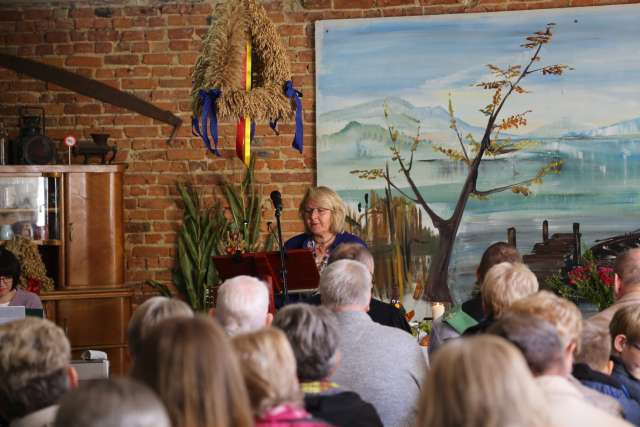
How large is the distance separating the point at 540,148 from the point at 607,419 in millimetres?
4775

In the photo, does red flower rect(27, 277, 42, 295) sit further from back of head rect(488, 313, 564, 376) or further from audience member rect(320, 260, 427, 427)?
back of head rect(488, 313, 564, 376)

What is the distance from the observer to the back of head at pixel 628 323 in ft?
11.9

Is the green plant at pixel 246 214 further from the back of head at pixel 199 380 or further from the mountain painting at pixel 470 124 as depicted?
the back of head at pixel 199 380

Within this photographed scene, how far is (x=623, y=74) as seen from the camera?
6781 millimetres

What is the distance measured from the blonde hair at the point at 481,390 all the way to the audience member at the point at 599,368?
1.35 meters

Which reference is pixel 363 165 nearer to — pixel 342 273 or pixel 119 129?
pixel 119 129

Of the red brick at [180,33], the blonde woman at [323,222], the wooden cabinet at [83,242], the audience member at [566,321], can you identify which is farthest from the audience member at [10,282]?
the audience member at [566,321]

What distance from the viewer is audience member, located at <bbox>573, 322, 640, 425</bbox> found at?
3.20 m

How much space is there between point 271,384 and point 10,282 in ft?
12.4

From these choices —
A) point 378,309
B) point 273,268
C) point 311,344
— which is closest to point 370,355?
point 311,344

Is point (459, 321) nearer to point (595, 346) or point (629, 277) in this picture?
point (629, 277)

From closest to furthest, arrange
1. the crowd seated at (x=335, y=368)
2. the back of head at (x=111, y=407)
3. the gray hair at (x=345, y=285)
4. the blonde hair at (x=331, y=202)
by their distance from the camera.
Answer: the back of head at (x=111, y=407) < the crowd seated at (x=335, y=368) < the gray hair at (x=345, y=285) < the blonde hair at (x=331, y=202)

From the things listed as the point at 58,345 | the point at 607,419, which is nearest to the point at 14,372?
the point at 58,345

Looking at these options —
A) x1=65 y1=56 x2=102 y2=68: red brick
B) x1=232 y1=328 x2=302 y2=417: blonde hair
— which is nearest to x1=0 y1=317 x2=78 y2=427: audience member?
x1=232 y1=328 x2=302 y2=417: blonde hair
